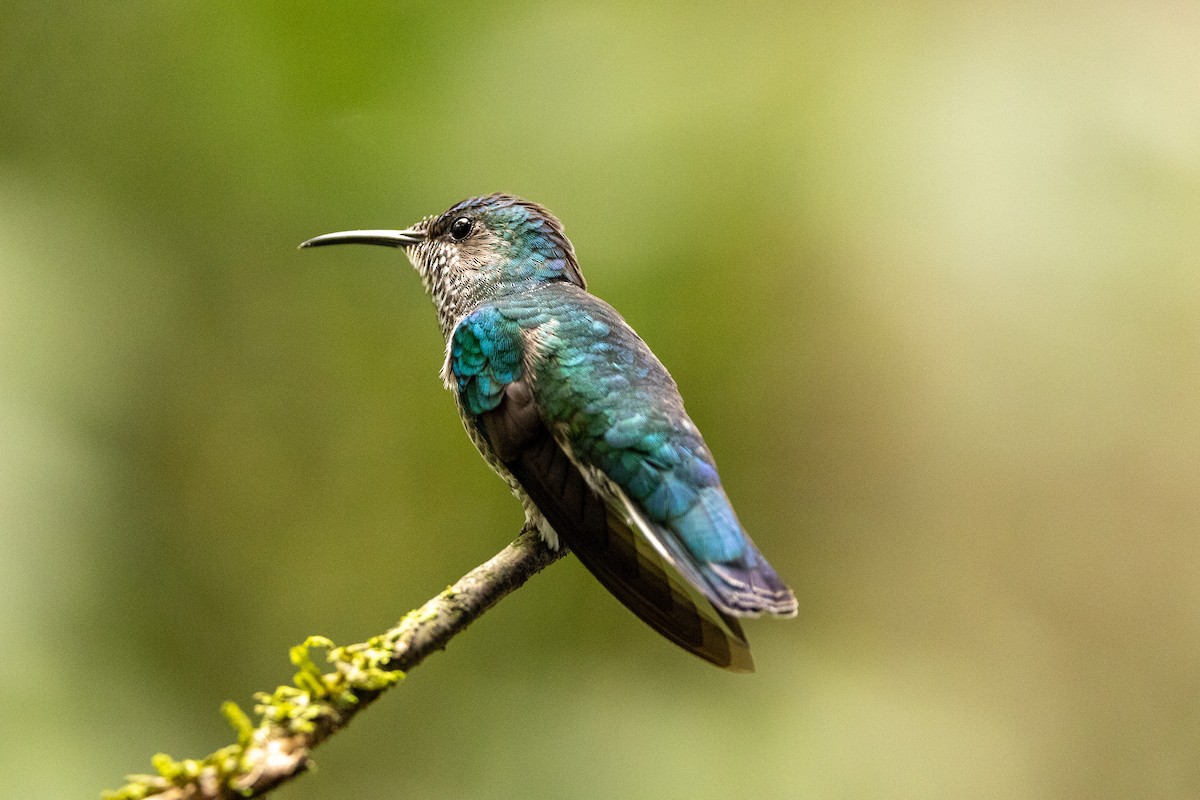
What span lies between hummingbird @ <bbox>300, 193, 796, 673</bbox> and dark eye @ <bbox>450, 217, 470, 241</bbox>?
0.73ft

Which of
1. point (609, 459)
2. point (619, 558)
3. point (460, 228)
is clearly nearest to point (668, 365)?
point (460, 228)

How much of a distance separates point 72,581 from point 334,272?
4.90ft

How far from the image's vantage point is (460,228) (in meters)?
2.83

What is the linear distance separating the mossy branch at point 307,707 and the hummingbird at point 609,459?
327 mm

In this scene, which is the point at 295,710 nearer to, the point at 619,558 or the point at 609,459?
the point at 619,558

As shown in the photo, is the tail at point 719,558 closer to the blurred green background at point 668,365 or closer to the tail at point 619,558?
the tail at point 619,558

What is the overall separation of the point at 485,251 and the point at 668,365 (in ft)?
4.15

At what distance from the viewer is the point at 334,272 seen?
4.04 m

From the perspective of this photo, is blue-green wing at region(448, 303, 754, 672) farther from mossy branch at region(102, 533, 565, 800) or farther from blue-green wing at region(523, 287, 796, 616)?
mossy branch at region(102, 533, 565, 800)

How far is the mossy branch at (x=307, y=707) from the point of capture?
1229 millimetres

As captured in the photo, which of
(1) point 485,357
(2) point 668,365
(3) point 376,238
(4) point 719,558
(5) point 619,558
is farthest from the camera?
(2) point 668,365

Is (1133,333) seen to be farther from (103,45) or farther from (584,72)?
(103,45)

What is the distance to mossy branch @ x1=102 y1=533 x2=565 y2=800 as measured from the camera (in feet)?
4.03

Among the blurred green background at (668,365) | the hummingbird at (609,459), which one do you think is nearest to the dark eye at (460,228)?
the hummingbird at (609,459)
